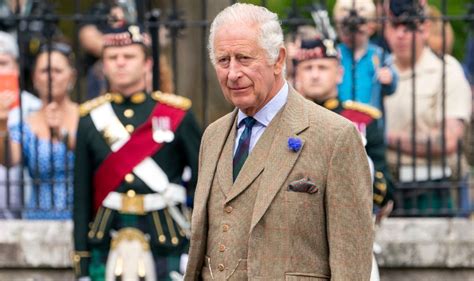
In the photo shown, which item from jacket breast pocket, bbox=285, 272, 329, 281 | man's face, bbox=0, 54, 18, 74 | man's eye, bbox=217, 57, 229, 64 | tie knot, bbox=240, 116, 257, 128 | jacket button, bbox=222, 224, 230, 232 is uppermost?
man's eye, bbox=217, 57, 229, 64

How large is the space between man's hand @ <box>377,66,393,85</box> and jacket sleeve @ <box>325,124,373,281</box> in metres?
3.95

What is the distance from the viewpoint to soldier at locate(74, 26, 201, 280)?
8.74 meters

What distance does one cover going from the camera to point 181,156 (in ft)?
28.9

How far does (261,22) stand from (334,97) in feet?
11.1

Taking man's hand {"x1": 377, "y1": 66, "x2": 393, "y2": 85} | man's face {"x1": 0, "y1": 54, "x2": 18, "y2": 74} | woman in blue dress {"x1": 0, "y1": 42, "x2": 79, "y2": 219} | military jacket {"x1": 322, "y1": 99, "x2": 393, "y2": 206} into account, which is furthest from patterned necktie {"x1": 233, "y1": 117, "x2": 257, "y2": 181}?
man's face {"x1": 0, "y1": 54, "x2": 18, "y2": 74}

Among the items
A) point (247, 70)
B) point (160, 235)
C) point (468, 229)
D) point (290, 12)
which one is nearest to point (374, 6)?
point (290, 12)

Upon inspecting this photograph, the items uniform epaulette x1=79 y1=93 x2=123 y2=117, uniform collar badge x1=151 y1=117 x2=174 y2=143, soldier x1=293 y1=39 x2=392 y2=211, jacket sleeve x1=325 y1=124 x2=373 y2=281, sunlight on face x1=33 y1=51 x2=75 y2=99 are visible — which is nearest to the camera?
jacket sleeve x1=325 y1=124 x2=373 y2=281

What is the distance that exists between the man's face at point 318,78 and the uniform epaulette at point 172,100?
0.68 meters

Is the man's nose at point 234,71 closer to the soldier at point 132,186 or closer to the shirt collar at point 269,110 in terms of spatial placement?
the shirt collar at point 269,110

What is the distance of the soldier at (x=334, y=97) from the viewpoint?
8.45 metres

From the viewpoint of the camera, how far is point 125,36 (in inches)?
349

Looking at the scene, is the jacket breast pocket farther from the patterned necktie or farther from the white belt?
the white belt

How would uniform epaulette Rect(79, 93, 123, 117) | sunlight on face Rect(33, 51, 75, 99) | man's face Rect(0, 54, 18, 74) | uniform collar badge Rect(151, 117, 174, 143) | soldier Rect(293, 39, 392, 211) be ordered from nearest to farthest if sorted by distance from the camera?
soldier Rect(293, 39, 392, 211)
uniform collar badge Rect(151, 117, 174, 143)
uniform epaulette Rect(79, 93, 123, 117)
sunlight on face Rect(33, 51, 75, 99)
man's face Rect(0, 54, 18, 74)

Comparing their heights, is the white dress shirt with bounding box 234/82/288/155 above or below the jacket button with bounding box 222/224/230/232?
above
